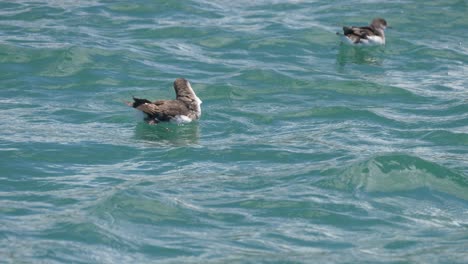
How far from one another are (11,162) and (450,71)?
9078mm

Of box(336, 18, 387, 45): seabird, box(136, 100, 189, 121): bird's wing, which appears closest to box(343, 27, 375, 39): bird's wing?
box(336, 18, 387, 45): seabird

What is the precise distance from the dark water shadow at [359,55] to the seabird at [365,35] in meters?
0.18

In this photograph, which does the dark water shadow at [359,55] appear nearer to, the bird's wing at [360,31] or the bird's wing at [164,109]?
the bird's wing at [360,31]

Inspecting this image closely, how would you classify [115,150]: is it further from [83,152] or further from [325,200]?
[325,200]

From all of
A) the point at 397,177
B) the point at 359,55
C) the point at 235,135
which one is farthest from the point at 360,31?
the point at 397,177

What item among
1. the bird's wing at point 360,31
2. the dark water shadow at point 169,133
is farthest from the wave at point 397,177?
the bird's wing at point 360,31

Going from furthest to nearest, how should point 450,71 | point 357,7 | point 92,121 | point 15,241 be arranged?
point 357,7
point 450,71
point 92,121
point 15,241

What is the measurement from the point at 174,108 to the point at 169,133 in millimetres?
385

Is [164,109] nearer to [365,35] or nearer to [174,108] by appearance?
[174,108]

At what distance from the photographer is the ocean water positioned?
10586 mm

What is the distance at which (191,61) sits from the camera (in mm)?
19062

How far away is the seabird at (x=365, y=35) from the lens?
19.9 meters

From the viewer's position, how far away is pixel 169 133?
583 inches

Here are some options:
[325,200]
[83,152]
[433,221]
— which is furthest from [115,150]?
[433,221]
